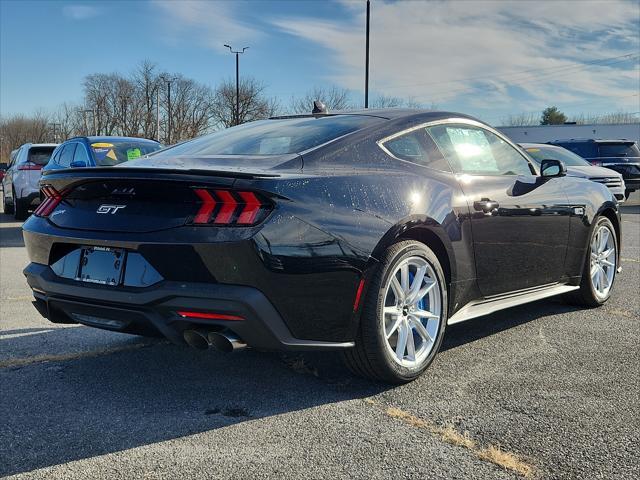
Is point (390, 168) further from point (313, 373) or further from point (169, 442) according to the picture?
point (169, 442)

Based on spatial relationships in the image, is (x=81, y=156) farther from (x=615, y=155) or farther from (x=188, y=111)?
(x=188, y=111)

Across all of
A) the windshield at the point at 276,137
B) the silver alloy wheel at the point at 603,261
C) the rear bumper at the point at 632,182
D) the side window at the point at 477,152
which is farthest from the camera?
the rear bumper at the point at 632,182

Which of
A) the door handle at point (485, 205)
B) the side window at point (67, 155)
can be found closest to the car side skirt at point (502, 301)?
the door handle at point (485, 205)

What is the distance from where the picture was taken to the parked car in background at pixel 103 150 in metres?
9.13

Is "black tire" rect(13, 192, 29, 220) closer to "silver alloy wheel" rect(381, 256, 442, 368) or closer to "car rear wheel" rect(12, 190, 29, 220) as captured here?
"car rear wheel" rect(12, 190, 29, 220)

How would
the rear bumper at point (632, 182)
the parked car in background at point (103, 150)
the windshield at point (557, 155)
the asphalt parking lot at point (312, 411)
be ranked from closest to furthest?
the asphalt parking lot at point (312, 411), the parked car in background at point (103, 150), the windshield at point (557, 155), the rear bumper at point (632, 182)

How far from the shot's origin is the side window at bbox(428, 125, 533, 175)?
3961 mm

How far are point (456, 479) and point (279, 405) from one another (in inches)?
39.9

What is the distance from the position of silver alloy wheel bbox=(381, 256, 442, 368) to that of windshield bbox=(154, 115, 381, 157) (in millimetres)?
829

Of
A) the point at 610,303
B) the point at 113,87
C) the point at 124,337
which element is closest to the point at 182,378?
the point at 124,337

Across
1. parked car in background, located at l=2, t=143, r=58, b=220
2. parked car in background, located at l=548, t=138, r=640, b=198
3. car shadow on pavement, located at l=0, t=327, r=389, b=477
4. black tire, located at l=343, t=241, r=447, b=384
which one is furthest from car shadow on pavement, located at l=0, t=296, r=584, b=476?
parked car in background, located at l=548, t=138, r=640, b=198

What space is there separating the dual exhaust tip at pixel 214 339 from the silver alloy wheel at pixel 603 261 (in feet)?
11.1

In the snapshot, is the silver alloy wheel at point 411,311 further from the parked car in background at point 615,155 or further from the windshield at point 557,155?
the parked car in background at point 615,155

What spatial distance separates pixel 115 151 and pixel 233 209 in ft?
23.2
